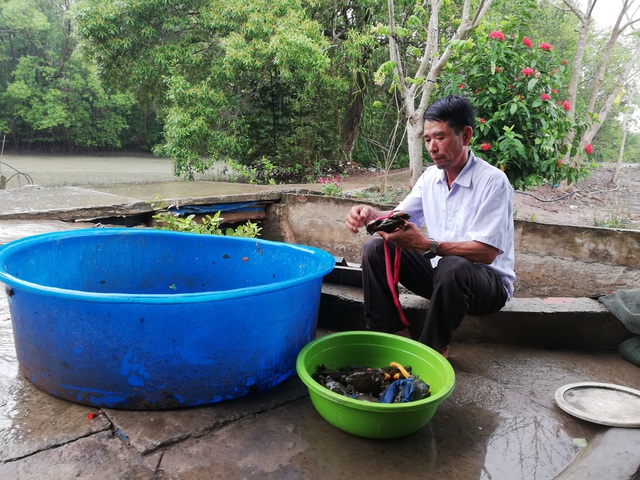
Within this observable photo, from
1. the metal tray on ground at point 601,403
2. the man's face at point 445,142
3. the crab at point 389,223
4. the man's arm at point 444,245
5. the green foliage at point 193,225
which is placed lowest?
the metal tray on ground at point 601,403

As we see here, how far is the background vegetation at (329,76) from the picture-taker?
489 centimetres

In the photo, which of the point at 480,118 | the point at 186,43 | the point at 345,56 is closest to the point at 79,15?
the point at 186,43

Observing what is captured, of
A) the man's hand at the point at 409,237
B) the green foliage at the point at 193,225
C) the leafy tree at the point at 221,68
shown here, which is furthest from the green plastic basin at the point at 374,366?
the leafy tree at the point at 221,68

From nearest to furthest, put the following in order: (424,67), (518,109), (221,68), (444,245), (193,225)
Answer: (444,245), (193,225), (518,109), (424,67), (221,68)

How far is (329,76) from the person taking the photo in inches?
398

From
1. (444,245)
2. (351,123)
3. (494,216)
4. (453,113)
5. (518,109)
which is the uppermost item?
(518,109)

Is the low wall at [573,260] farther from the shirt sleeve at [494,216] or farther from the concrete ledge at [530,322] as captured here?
the shirt sleeve at [494,216]

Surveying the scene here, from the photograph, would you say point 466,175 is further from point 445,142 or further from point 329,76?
point 329,76

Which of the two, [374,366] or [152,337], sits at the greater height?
[152,337]

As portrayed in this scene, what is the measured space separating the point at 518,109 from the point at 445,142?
3.13m

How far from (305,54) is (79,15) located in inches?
172

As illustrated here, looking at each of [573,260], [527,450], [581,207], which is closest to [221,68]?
[581,207]

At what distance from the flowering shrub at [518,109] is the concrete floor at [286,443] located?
337 cm

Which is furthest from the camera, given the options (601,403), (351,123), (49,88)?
(49,88)
